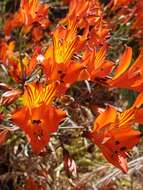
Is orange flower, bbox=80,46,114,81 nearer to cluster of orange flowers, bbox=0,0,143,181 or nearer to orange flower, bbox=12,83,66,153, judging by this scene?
cluster of orange flowers, bbox=0,0,143,181

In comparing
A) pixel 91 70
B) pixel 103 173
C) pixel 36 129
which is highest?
pixel 91 70

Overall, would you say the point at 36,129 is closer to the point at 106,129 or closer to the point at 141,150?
the point at 106,129

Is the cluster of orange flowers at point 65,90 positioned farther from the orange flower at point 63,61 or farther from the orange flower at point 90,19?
the orange flower at point 90,19

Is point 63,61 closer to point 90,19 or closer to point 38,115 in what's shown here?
point 38,115

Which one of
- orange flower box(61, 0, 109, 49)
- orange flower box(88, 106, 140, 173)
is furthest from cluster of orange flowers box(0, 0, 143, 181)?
orange flower box(61, 0, 109, 49)

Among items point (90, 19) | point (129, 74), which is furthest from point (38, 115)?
point (90, 19)

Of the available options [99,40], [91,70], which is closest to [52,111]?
[91,70]
